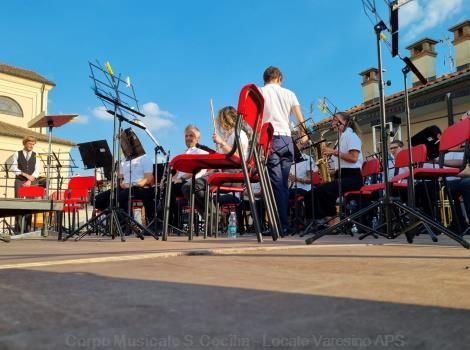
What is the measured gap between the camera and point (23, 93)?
26.8 meters

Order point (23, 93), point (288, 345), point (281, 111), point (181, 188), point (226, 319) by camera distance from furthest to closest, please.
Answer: point (23, 93) → point (181, 188) → point (281, 111) → point (226, 319) → point (288, 345)

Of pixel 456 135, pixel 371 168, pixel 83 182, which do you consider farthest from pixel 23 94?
pixel 456 135

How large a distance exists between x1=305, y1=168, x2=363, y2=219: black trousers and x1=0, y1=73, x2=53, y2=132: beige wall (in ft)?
79.5

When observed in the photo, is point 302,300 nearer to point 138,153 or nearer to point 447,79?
point 138,153

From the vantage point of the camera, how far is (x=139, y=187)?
6680mm

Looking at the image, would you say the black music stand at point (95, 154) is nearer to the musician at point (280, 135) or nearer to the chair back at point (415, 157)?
the musician at point (280, 135)

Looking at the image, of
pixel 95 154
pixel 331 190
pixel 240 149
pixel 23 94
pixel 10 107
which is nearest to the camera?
pixel 240 149

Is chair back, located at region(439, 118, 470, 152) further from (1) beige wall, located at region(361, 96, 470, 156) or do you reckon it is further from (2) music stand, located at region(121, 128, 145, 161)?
(1) beige wall, located at region(361, 96, 470, 156)

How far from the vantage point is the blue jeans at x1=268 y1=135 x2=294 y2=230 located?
13.7ft

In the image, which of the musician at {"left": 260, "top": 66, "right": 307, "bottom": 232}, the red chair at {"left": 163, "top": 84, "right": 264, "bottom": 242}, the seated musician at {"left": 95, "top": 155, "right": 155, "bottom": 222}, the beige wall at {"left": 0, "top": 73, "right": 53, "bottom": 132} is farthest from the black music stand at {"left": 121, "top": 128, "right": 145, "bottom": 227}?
the beige wall at {"left": 0, "top": 73, "right": 53, "bottom": 132}

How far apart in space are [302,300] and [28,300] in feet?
1.70

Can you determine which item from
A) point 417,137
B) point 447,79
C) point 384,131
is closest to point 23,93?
point 447,79

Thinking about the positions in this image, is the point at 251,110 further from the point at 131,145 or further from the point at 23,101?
the point at 23,101

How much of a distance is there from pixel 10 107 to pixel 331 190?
25556 mm
